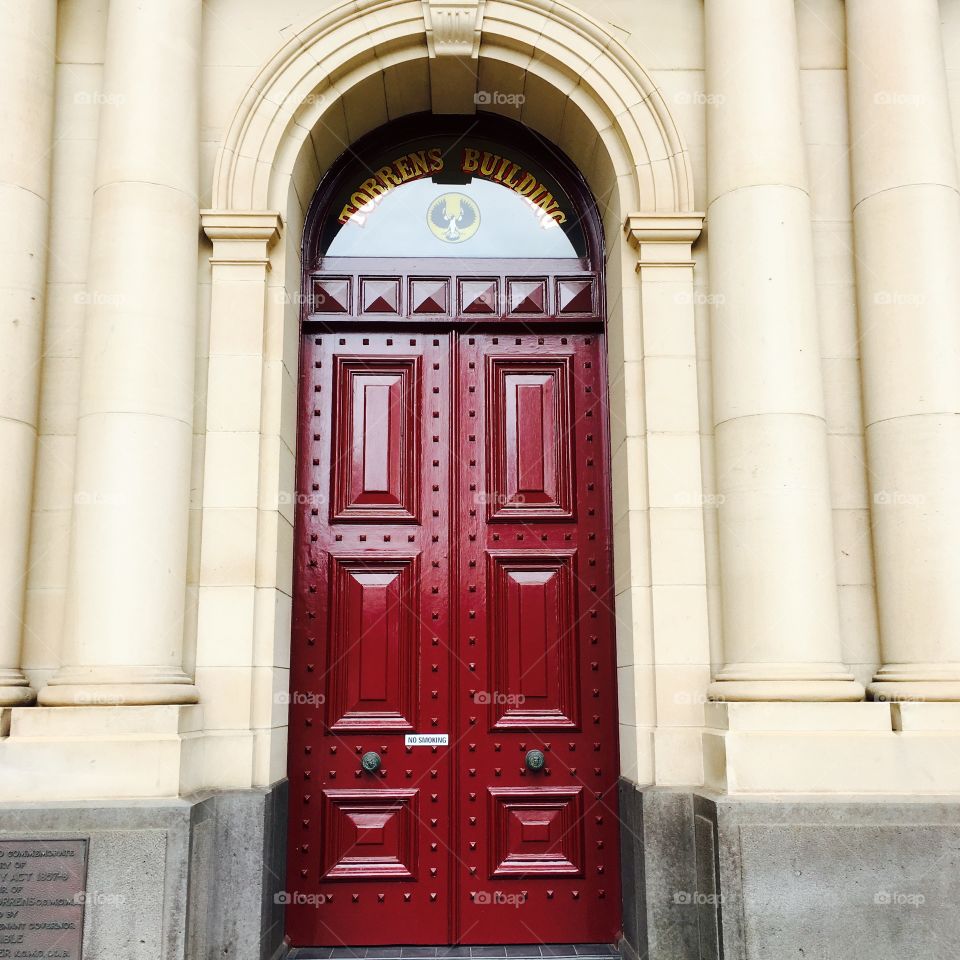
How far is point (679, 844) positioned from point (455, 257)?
5.19 m

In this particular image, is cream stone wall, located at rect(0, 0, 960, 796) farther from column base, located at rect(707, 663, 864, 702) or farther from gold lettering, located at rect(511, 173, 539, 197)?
gold lettering, located at rect(511, 173, 539, 197)

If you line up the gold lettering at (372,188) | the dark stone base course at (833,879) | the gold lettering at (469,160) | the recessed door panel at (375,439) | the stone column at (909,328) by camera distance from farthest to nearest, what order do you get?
the gold lettering at (469,160), the gold lettering at (372,188), the recessed door panel at (375,439), the stone column at (909,328), the dark stone base course at (833,879)

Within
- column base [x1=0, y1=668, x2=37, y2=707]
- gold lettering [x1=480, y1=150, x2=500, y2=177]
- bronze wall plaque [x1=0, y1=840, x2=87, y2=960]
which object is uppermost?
gold lettering [x1=480, y1=150, x2=500, y2=177]

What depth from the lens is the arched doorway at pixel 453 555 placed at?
7.64 meters

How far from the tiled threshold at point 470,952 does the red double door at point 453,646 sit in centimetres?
8

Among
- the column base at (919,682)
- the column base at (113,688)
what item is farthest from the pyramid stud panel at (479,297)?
the column base at (919,682)

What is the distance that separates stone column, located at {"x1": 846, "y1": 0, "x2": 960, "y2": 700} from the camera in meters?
6.88

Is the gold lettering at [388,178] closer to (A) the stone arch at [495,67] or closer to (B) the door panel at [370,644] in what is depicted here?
(A) the stone arch at [495,67]

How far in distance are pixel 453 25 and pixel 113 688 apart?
18.9 feet

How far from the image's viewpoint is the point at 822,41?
26.5ft

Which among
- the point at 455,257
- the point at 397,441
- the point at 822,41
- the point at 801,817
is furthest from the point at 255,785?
the point at 822,41

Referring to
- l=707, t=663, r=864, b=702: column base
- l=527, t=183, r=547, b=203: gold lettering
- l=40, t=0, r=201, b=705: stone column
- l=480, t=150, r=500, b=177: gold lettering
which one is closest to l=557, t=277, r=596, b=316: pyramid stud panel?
l=527, t=183, r=547, b=203: gold lettering

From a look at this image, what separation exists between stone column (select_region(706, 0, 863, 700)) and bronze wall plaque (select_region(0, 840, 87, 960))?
4369 mm

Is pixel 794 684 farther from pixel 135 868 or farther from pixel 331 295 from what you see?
pixel 331 295
